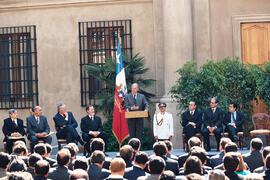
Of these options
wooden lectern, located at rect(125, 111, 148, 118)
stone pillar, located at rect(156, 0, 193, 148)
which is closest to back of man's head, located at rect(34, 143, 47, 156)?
wooden lectern, located at rect(125, 111, 148, 118)

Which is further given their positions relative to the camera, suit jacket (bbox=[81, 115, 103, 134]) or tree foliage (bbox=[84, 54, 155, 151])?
tree foliage (bbox=[84, 54, 155, 151])

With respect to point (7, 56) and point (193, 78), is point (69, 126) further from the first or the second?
point (7, 56)

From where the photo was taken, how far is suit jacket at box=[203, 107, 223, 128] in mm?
13266

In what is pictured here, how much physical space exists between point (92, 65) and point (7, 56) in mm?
3325

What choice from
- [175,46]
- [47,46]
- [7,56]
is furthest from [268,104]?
[7,56]

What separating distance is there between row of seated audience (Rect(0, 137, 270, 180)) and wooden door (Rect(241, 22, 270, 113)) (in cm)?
733

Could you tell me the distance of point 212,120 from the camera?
13281 mm

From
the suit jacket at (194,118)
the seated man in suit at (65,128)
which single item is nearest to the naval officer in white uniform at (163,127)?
the suit jacket at (194,118)

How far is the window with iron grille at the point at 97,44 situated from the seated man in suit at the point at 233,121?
423 cm

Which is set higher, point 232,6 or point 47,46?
point 232,6

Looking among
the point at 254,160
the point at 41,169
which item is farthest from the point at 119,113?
the point at 41,169

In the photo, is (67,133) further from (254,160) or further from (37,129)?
(254,160)

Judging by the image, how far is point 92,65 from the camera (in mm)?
15555

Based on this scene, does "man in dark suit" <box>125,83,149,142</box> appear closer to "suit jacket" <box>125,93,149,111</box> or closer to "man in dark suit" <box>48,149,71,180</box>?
"suit jacket" <box>125,93,149,111</box>
